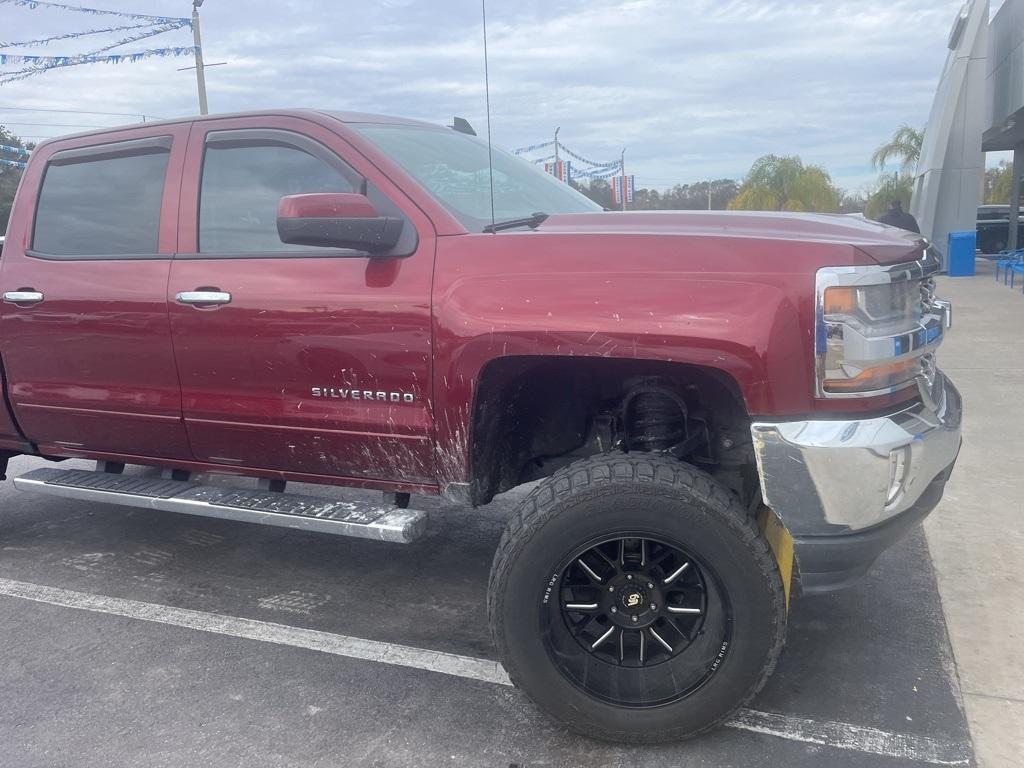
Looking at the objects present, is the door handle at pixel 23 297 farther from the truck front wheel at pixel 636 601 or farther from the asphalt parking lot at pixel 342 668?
the truck front wheel at pixel 636 601

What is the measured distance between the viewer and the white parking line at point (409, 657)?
8.92 feet

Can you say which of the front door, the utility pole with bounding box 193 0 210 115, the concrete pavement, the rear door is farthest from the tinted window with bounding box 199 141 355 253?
the utility pole with bounding box 193 0 210 115

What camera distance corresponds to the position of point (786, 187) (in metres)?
43.3

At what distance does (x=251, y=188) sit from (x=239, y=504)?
1251 millimetres

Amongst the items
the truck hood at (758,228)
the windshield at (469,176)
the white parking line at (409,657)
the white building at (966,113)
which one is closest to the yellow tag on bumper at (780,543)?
the white parking line at (409,657)

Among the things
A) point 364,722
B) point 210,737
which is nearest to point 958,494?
point 364,722

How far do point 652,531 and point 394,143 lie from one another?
1.84 m

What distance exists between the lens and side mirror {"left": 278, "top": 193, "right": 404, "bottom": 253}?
2.88 m

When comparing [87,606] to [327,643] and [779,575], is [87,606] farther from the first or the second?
[779,575]

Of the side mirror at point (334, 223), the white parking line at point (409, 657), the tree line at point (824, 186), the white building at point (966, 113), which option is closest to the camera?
the white parking line at point (409, 657)

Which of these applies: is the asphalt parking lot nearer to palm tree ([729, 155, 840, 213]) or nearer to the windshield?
the windshield

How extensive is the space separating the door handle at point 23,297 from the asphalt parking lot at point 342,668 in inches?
52.6

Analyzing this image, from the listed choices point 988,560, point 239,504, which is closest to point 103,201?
point 239,504

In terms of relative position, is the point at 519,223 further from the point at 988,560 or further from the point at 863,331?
the point at 988,560
